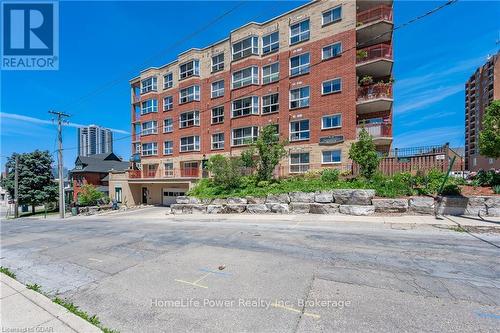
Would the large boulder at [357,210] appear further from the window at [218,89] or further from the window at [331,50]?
the window at [218,89]

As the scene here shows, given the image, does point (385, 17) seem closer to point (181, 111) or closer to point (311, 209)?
point (311, 209)

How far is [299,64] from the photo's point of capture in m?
22.5

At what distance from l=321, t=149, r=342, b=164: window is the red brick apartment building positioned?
0.08 meters

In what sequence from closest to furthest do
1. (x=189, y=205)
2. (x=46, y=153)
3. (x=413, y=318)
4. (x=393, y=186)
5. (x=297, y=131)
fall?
(x=413, y=318), (x=393, y=186), (x=189, y=205), (x=297, y=131), (x=46, y=153)

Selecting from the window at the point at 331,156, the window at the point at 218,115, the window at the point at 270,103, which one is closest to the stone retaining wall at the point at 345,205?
the window at the point at 331,156

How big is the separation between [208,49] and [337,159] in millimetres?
19828

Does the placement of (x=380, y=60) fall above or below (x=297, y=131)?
above

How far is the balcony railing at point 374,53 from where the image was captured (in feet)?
62.6

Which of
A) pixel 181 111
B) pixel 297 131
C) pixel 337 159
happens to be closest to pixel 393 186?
pixel 337 159

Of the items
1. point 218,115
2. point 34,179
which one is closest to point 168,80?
point 218,115

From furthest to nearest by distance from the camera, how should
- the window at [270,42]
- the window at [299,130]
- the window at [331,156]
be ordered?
the window at [270,42], the window at [299,130], the window at [331,156]

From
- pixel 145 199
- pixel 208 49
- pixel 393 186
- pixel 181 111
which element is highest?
pixel 208 49

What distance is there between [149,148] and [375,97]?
2817 cm

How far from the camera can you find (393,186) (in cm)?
1293
